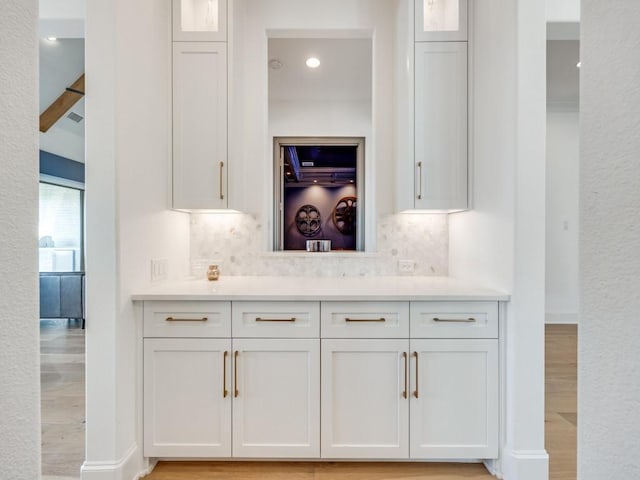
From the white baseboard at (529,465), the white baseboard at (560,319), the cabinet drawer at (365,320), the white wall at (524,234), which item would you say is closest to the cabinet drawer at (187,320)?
the cabinet drawer at (365,320)

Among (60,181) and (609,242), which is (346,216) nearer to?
(609,242)

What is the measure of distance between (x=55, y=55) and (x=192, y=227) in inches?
133

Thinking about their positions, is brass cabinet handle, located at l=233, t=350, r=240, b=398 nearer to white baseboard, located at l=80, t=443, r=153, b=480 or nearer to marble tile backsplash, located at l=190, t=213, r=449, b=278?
white baseboard, located at l=80, t=443, r=153, b=480

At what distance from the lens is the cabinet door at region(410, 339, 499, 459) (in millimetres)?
1799

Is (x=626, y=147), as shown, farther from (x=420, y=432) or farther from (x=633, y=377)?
(x=420, y=432)

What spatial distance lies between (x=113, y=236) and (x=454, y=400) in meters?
1.86

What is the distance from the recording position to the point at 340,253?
2.51m

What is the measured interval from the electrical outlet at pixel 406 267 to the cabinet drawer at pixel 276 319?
89 centimetres

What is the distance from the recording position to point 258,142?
2.46 metres

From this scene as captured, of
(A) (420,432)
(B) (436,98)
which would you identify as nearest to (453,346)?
(A) (420,432)

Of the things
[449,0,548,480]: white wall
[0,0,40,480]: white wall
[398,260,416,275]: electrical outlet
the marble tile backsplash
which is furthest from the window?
[449,0,548,480]: white wall

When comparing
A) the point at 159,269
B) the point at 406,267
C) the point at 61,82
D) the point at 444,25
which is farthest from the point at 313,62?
the point at 61,82

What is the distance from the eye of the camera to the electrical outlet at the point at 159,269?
6.63ft

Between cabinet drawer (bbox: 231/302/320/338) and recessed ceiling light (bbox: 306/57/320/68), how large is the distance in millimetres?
1779
